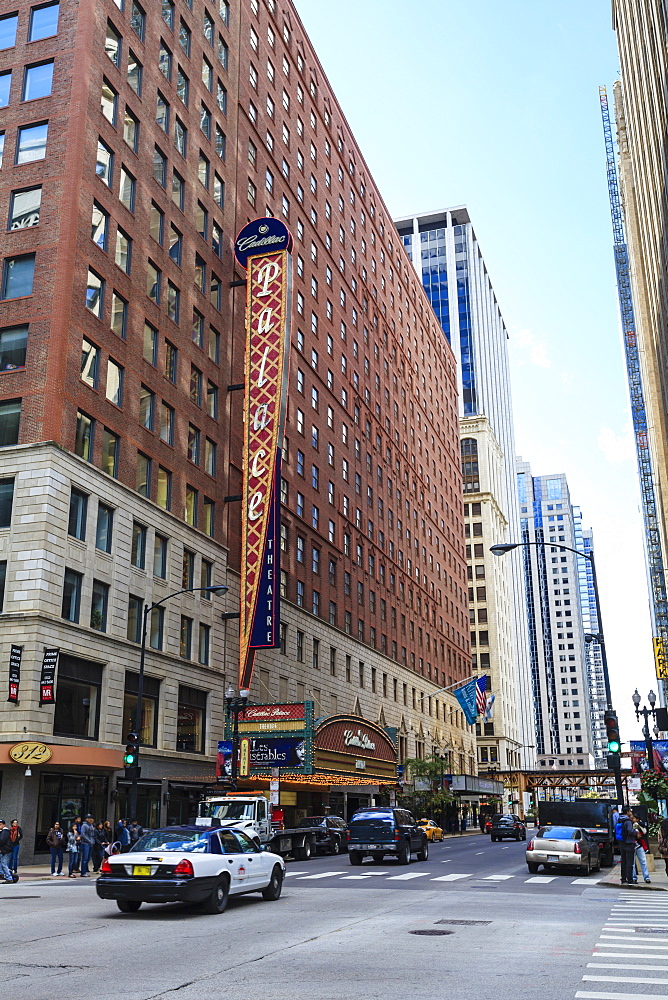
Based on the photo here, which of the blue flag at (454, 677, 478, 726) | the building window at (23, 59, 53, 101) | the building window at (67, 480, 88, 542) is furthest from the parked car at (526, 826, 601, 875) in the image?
the blue flag at (454, 677, 478, 726)

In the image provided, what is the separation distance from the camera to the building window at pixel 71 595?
37.3 meters

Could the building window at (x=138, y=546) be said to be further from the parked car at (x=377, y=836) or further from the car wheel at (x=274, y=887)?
the car wheel at (x=274, y=887)

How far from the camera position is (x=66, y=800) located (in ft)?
118

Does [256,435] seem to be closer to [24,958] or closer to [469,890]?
[469,890]

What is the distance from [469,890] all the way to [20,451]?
76.8ft

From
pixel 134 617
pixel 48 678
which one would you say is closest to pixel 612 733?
pixel 48 678

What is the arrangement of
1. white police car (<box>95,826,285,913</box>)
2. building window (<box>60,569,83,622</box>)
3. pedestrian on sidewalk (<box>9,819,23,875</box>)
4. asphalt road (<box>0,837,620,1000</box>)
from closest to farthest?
asphalt road (<box>0,837,620,1000</box>), white police car (<box>95,826,285,913</box>), pedestrian on sidewalk (<box>9,819,23,875</box>), building window (<box>60,569,83,622</box>)

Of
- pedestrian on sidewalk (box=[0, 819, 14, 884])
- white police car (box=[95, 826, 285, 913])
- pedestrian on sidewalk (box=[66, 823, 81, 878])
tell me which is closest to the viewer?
white police car (box=[95, 826, 285, 913])

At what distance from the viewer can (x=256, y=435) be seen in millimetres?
52688

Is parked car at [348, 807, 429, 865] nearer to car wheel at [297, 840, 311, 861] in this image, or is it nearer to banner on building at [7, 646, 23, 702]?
car wheel at [297, 840, 311, 861]

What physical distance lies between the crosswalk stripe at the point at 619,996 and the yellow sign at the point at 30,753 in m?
26.7

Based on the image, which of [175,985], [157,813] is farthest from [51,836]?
[175,985]

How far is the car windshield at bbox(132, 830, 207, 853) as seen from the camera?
1773 cm

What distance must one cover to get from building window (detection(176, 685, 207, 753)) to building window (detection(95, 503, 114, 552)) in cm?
952
